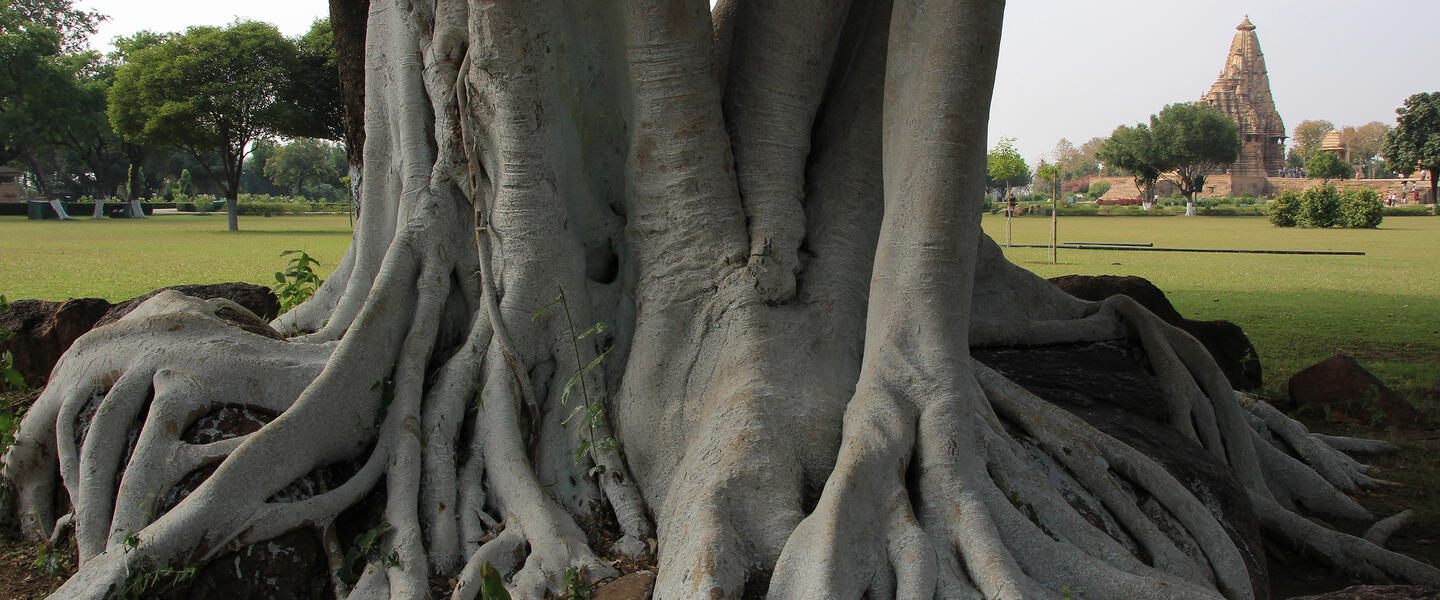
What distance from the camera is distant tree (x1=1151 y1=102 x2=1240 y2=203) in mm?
63031

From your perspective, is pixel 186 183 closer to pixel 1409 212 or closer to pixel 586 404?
pixel 1409 212

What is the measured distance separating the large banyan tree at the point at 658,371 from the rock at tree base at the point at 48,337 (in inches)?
73.7

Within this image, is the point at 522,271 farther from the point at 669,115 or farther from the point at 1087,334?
the point at 1087,334

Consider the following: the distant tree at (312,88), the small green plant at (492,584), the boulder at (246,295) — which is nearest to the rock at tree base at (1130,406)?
the small green plant at (492,584)

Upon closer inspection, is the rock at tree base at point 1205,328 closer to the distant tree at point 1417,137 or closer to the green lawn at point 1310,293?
the green lawn at point 1310,293

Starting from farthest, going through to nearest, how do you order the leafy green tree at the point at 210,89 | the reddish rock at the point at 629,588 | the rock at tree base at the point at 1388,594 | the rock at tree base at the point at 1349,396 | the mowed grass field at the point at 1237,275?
the leafy green tree at the point at 210,89 → the mowed grass field at the point at 1237,275 → the rock at tree base at the point at 1349,396 → the reddish rock at the point at 629,588 → the rock at tree base at the point at 1388,594

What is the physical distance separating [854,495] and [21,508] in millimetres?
3098

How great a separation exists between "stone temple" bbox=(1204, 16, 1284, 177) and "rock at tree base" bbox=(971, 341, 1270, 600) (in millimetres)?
91254

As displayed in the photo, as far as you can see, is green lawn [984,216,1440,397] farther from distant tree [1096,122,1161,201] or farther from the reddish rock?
distant tree [1096,122,1161,201]

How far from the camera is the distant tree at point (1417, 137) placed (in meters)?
56.3

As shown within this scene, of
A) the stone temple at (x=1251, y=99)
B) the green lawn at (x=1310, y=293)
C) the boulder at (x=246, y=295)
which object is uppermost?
the stone temple at (x=1251, y=99)

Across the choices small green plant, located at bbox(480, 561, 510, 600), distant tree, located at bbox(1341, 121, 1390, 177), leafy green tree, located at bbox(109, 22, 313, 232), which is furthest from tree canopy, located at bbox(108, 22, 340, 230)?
distant tree, located at bbox(1341, 121, 1390, 177)

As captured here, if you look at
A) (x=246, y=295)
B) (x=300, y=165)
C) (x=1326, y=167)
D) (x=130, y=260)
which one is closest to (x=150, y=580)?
(x=246, y=295)

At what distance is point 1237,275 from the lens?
51.5 ft
